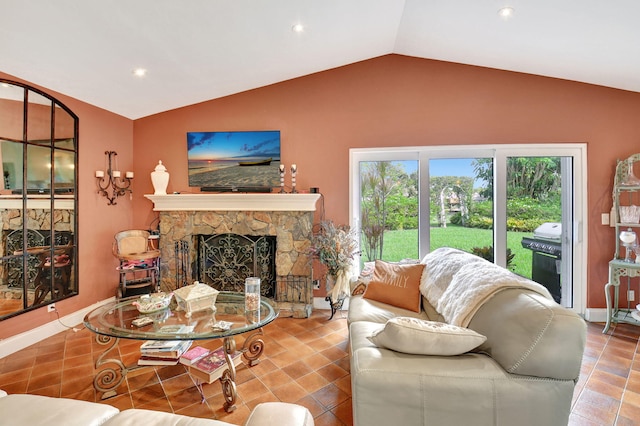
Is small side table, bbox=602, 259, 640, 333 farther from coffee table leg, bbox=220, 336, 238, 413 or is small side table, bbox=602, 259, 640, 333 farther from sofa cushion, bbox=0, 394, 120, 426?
sofa cushion, bbox=0, 394, 120, 426

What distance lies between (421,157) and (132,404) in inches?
141

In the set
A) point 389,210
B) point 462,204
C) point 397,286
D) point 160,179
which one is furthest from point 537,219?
point 160,179

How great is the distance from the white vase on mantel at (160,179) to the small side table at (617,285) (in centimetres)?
510

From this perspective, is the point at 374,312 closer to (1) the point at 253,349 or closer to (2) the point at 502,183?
(1) the point at 253,349

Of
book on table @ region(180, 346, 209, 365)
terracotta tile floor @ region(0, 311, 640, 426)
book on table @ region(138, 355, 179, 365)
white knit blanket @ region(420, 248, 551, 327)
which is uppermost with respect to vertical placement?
white knit blanket @ region(420, 248, 551, 327)

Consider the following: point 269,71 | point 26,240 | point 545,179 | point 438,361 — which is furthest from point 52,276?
point 545,179

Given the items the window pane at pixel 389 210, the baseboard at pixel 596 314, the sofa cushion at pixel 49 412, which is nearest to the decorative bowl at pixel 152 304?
the sofa cushion at pixel 49 412

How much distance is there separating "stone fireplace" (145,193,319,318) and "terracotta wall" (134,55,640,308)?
32 centimetres

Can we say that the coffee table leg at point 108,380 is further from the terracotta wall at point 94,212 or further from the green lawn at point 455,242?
the green lawn at point 455,242

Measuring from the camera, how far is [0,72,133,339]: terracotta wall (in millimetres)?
3473

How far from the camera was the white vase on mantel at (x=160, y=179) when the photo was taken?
3938 mm

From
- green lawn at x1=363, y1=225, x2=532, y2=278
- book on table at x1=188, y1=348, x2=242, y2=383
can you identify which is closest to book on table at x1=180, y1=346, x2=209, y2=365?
book on table at x1=188, y1=348, x2=242, y2=383

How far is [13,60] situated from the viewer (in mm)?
2596

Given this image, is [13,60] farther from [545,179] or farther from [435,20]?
[545,179]
